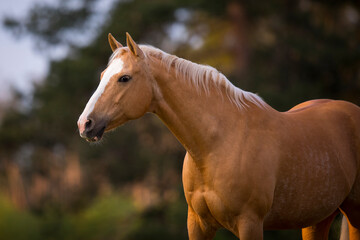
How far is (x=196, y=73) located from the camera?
3.23 metres

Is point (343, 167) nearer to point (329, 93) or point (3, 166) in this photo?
point (329, 93)

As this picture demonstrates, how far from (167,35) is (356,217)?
1572 cm

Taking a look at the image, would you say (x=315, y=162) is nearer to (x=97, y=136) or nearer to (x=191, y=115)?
(x=191, y=115)

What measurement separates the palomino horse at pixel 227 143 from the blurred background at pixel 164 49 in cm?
815

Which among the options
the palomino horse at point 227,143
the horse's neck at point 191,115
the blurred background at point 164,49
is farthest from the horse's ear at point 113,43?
the blurred background at point 164,49

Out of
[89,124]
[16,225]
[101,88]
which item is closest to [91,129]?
[89,124]

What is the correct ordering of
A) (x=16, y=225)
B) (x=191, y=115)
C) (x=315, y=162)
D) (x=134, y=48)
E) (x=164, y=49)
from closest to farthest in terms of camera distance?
1. (x=134, y=48)
2. (x=191, y=115)
3. (x=315, y=162)
4. (x=16, y=225)
5. (x=164, y=49)

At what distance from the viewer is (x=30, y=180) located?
28.4 m

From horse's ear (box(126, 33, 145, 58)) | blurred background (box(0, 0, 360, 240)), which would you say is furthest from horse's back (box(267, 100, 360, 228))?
blurred background (box(0, 0, 360, 240))

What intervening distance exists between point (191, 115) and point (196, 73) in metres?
0.33

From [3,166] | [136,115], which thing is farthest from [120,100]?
[3,166]

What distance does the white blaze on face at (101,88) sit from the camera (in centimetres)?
286

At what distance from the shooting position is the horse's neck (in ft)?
10.2

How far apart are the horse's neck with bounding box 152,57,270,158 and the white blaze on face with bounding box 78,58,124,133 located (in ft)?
0.86
